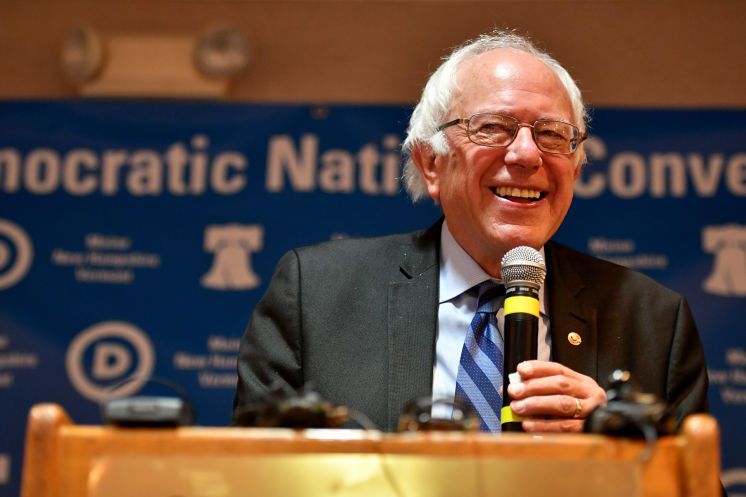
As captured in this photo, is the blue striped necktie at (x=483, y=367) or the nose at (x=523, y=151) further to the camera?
the nose at (x=523, y=151)

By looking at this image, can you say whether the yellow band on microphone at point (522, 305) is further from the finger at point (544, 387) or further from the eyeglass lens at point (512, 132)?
the eyeglass lens at point (512, 132)

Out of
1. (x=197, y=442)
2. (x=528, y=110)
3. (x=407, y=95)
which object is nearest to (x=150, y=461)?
(x=197, y=442)

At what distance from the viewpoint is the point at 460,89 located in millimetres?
2326

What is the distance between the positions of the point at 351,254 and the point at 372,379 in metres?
0.42

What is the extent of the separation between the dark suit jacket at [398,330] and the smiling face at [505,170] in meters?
0.14

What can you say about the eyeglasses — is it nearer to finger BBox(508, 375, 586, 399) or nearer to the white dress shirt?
the white dress shirt

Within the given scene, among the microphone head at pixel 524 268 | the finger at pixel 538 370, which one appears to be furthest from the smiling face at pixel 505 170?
the finger at pixel 538 370

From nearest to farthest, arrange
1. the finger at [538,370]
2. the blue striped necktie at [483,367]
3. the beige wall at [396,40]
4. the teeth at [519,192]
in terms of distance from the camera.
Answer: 1. the finger at [538,370]
2. the blue striped necktie at [483,367]
3. the teeth at [519,192]
4. the beige wall at [396,40]

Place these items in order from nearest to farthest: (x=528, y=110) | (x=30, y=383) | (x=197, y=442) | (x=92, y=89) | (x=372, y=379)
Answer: (x=197, y=442), (x=372, y=379), (x=528, y=110), (x=30, y=383), (x=92, y=89)

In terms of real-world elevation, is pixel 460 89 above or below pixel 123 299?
above

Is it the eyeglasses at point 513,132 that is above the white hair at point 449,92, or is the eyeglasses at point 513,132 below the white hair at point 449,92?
below

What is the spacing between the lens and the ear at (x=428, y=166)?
7.91ft

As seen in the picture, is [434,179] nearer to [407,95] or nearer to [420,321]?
[420,321]

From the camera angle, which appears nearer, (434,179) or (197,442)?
(197,442)
